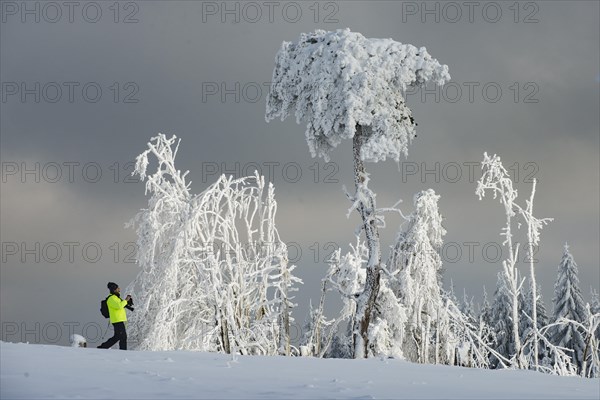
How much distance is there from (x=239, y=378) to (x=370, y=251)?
496 inches

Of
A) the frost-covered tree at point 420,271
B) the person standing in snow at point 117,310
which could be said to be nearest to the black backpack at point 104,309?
the person standing in snow at point 117,310

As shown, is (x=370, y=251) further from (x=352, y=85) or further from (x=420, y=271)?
(x=420, y=271)

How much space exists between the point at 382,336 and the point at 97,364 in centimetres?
1942

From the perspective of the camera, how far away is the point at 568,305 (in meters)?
50.9

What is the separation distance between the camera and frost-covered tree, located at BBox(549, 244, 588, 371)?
1992 inches

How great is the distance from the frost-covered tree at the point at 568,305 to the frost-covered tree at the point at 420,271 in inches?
790

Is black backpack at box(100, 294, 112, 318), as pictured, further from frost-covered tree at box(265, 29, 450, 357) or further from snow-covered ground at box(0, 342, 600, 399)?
frost-covered tree at box(265, 29, 450, 357)

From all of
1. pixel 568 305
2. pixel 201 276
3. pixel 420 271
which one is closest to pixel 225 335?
pixel 201 276

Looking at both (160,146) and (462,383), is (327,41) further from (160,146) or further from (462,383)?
(462,383)

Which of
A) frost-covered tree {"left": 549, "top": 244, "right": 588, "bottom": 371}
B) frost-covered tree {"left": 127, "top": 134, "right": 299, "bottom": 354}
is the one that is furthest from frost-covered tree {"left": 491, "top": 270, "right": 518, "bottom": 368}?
frost-covered tree {"left": 127, "top": 134, "right": 299, "bottom": 354}

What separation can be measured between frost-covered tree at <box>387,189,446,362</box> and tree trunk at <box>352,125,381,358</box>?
368 inches

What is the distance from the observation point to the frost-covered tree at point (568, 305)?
50594 mm

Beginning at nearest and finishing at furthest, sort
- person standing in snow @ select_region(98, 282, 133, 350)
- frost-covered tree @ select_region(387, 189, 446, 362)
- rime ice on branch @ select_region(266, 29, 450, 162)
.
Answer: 1. person standing in snow @ select_region(98, 282, 133, 350)
2. rime ice on branch @ select_region(266, 29, 450, 162)
3. frost-covered tree @ select_region(387, 189, 446, 362)

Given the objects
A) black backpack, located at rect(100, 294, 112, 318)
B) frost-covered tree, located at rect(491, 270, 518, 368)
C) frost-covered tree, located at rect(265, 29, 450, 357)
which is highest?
frost-covered tree, located at rect(265, 29, 450, 357)
